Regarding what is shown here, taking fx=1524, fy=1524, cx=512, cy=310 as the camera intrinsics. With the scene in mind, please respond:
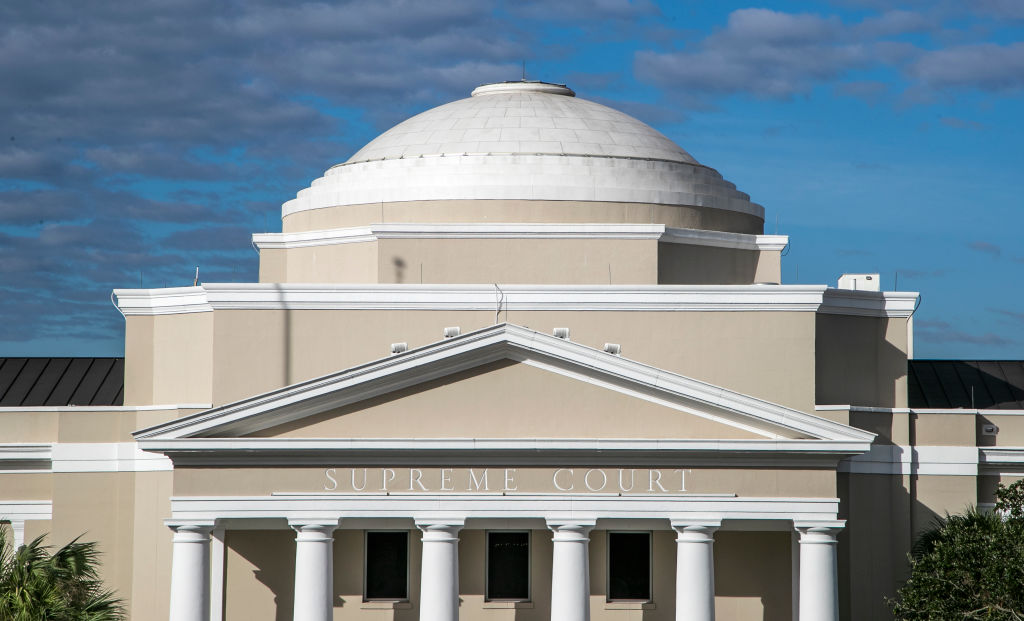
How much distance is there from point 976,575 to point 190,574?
1658 cm

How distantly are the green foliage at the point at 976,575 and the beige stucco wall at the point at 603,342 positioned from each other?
6350mm

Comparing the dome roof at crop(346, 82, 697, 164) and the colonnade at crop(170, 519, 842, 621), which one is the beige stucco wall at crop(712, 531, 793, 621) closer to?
the colonnade at crop(170, 519, 842, 621)

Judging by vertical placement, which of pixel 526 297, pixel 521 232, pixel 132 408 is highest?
pixel 521 232

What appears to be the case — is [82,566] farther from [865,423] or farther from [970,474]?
[970,474]

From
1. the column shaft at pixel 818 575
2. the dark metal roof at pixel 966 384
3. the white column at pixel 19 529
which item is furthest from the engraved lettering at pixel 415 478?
the dark metal roof at pixel 966 384

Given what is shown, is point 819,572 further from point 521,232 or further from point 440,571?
point 521,232

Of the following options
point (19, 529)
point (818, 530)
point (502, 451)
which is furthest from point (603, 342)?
point (19, 529)

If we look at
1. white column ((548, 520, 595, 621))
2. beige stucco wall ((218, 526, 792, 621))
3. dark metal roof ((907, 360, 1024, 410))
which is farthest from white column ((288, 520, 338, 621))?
dark metal roof ((907, 360, 1024, 410))

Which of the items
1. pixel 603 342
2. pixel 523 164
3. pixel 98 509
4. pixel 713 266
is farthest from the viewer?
pixel 523 164

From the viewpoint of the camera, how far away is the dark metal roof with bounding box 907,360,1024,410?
44844mm

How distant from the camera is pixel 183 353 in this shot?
4038 cm

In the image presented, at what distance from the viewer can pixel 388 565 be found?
36875mm

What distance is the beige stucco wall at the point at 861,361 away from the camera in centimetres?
3925

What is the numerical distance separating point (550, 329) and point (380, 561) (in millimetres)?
7022
